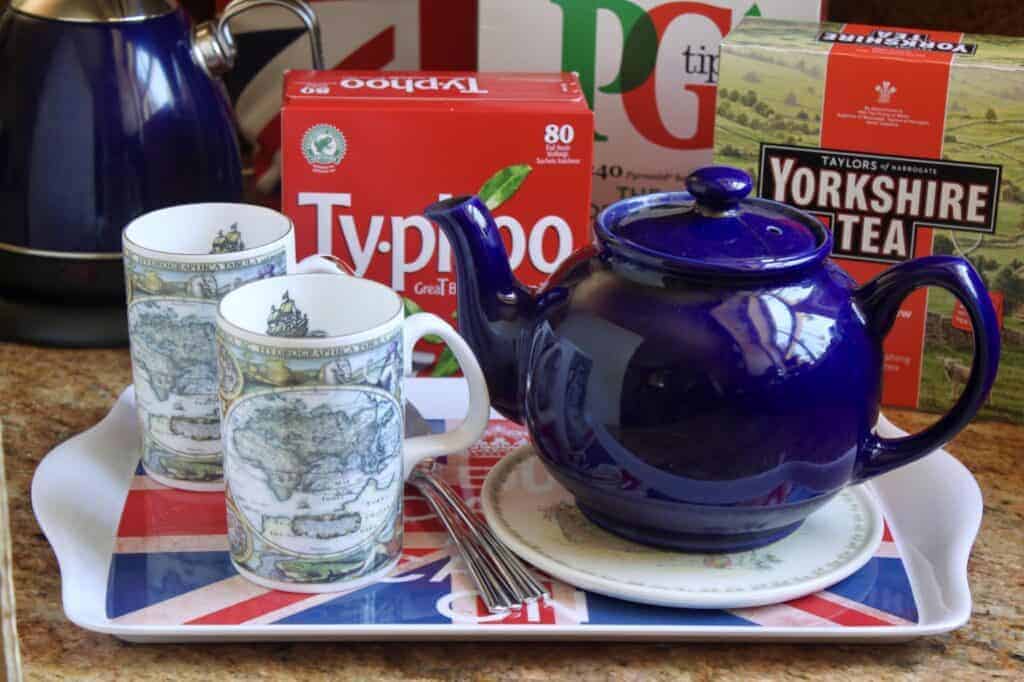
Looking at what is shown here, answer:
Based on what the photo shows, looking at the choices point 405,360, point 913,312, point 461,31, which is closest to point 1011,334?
point 913,312

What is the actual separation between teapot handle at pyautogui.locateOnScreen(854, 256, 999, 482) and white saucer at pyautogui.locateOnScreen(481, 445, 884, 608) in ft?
0.17

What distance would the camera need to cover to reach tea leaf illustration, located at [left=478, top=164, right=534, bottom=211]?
1039 millimetres

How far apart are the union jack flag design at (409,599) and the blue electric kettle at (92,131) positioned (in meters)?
0.32

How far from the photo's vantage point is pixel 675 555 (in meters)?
0.80

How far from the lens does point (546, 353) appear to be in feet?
2.58

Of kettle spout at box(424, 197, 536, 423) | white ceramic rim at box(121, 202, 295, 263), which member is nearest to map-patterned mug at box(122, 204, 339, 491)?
white ceramic rim at box(121, 202, 295, 263)

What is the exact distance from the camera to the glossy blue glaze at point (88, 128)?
1.07m

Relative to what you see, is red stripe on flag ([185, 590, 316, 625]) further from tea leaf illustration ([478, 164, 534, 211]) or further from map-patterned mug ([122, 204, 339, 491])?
tea leaf illustration ([478, 164, 534, 211])

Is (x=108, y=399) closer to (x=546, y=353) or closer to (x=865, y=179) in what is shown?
(x=546, y=353)

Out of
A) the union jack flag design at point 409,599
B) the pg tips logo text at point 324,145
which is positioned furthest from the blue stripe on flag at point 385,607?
the pg tips logo text at point 324,145

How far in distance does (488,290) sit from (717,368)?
161mm

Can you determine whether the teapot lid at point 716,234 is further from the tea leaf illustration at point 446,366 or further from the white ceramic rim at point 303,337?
the tea leaf illustration at point 446,366

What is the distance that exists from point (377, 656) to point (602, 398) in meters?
0.17

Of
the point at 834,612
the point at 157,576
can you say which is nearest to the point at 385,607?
the point at 157,576
